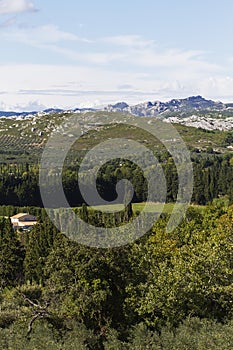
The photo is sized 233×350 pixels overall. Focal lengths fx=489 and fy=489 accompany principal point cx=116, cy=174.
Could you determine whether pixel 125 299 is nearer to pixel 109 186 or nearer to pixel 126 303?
pixel 126 303

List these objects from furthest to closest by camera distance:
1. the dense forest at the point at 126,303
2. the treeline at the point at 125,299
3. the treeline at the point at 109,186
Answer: the treeline at the point at 109,186
the treeline at the point at 125,299
the dense forest at the point at 126,303

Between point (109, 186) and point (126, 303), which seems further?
point (109, 186)

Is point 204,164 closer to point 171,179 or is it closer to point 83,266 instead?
point 171,179

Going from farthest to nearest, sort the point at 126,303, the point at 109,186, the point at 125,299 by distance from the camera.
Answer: the point at 109,186 < the point at 126,303 < the point at 125,299

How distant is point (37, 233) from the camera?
55.3 meters

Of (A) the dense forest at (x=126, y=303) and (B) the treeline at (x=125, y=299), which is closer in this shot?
(A) the dense forest at (x=126, y=303)

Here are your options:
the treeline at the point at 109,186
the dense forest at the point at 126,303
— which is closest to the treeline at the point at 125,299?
the dense forest at the point at 126,303

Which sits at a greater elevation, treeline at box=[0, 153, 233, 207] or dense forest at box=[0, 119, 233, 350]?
treeline at box=[0, 153, 233, 207]

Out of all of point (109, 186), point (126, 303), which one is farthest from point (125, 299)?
point (109, 186)

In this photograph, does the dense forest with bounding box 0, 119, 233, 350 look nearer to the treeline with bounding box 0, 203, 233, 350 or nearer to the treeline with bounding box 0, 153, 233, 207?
the treeline with bounding box 0, 203, 233, 350

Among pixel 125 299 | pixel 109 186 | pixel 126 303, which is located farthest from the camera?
pixel 109 186

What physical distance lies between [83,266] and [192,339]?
6368 millimetres

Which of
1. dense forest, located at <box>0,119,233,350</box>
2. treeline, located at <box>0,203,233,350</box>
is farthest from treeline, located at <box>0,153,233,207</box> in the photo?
treeline, located at <box>0,203,233,350</box>

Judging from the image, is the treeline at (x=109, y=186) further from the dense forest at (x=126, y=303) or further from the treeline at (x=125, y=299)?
the treeline at (x=125, y=299)
